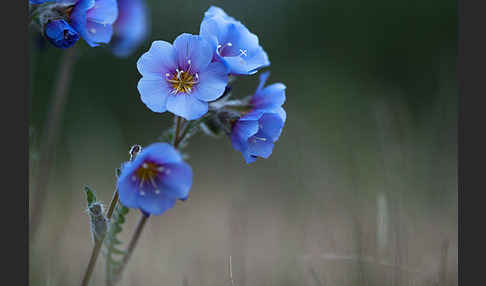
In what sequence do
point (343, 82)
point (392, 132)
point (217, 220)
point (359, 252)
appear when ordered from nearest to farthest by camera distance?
point (359, 252)
point (392, 132)
point (217, 220)
point (343, 82)

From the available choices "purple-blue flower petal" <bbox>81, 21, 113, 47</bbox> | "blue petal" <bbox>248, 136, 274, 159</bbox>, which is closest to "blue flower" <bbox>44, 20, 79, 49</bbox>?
"purple-blue flower petal" <bbox>81, 21, 113, 47</bbox>

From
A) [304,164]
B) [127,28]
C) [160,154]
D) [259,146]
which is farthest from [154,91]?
[304,164]

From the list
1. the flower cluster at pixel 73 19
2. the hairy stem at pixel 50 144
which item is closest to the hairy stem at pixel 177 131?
the flower cluster at pixel 73 19

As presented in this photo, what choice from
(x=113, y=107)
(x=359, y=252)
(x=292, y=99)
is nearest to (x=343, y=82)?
(x=292, y=99)

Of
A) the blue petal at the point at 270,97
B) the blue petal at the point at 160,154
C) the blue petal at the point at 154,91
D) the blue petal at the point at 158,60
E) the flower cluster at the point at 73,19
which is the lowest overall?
the blue petal at the point at 160,154

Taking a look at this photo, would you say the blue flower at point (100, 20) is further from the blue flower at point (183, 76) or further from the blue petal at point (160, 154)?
the blue petal at point (160, 154)

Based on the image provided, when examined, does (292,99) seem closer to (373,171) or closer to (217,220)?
(373,171)
